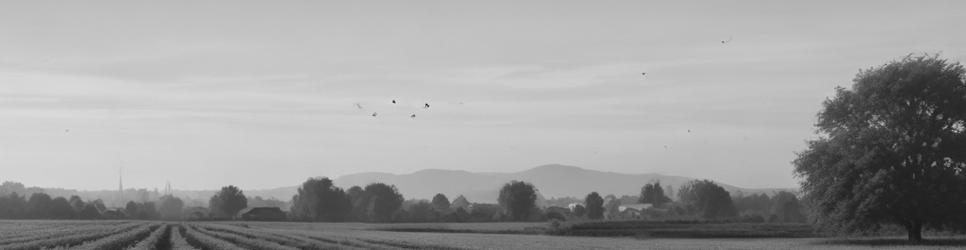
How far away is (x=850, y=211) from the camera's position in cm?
5731

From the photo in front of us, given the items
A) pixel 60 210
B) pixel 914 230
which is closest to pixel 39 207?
pixel 60 210

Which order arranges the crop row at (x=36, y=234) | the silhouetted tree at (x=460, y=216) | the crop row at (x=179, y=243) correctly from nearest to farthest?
1. the crop row at (x=179, y=243)
2. the crop row at (x=36, y=234)
3. the silhouetted tree at (x=460, y=216)

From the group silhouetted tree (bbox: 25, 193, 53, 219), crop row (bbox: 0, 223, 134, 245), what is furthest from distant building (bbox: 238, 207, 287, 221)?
crop row (bbox: 0, 223, 134, 245)

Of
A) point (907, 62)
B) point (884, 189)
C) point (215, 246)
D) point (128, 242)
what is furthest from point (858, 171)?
point (128, 242)

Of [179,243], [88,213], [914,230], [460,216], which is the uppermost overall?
[88,213]

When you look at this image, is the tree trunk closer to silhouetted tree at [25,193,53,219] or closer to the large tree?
the large tree

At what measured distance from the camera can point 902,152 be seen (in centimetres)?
5597

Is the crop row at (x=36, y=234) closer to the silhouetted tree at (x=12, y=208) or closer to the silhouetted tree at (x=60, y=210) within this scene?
the silhouetted tree at (x=60, y=210)

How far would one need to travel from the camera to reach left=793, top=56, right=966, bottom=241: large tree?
55.4m

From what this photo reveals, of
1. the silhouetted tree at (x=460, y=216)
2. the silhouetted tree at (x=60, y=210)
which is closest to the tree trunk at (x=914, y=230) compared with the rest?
the silhouetted tree at (x=460, y=216)

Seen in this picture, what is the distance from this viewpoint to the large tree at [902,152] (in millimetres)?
55438

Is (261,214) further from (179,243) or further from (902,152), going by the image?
(902,152)

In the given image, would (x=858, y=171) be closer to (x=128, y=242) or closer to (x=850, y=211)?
(x=850, y=211)

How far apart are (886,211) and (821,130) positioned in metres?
7.62
